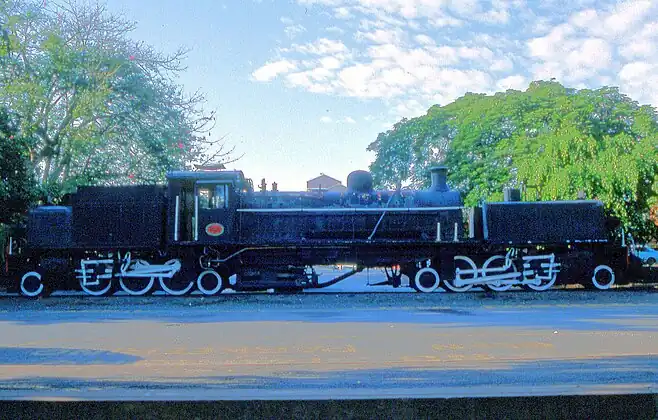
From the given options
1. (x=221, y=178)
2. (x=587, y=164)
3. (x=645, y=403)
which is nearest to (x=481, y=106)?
(x=587, y=164)

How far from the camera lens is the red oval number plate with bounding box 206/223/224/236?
15.6 m

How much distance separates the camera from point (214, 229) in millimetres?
15625

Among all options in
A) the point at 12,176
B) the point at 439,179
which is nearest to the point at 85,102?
the point at 12,176

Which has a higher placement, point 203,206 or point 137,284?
point 203,206

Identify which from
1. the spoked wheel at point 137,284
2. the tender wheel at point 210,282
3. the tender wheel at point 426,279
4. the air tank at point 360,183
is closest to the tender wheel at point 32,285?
the spoked wheel at point 137,284

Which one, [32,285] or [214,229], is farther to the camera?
[214,229]

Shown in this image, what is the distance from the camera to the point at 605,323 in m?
9.13

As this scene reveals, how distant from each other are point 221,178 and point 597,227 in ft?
33.9

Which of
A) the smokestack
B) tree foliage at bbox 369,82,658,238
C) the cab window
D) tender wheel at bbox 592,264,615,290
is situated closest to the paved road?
tender wheel at bbox 592,264,615,290

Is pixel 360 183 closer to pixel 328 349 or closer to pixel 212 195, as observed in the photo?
pixel 212 195

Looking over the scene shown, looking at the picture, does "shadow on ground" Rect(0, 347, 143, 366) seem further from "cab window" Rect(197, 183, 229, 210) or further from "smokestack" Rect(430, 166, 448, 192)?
"smokestack" Rect(430, 166, 448, 192)

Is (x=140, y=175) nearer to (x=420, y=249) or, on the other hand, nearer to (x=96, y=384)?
(x=420, y=249)

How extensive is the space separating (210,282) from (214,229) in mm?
1381

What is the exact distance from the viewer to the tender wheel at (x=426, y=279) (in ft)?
51.6
